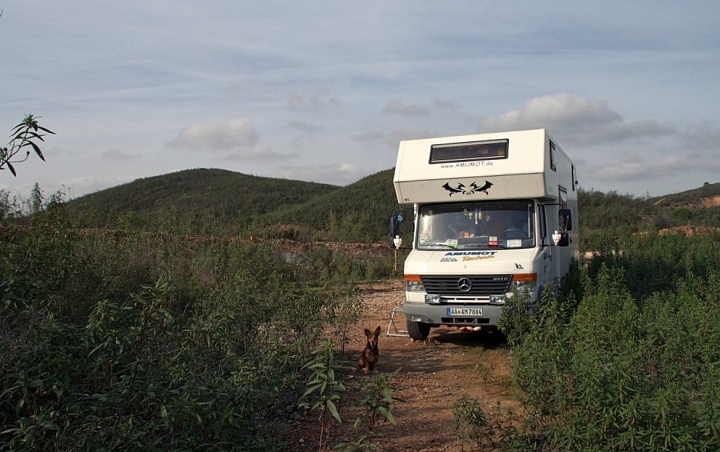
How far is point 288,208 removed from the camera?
5584cm

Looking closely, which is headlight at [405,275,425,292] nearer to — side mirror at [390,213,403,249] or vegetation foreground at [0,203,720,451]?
side mirror at [390,213,403,249]

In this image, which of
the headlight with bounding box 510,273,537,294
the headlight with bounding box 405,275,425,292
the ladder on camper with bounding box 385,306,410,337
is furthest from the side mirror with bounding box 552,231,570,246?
the ladder on camper with bounding box 385,306,410,337

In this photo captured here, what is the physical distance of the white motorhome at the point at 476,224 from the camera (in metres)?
8.84

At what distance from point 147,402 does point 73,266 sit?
326 centimetres

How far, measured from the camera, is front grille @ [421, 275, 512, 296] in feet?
28.7

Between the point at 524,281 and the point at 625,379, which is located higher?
the point at 524,281

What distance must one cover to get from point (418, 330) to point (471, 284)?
1.47 m

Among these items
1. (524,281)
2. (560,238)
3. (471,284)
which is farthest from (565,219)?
(471,284)

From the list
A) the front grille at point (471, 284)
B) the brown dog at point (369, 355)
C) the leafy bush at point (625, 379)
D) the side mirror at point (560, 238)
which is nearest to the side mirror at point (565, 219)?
the side mirror at point (560, 238)

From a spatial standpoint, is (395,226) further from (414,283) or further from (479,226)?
(479,226)

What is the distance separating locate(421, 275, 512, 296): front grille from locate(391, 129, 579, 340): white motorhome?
0.05 ft

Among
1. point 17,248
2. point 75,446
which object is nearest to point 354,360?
point 17,248

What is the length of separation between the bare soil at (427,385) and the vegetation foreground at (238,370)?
0.26 m

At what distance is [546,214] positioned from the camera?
9.88 m
